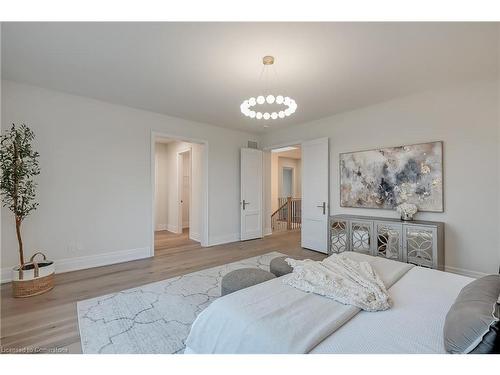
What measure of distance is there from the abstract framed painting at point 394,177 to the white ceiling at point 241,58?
911 mm

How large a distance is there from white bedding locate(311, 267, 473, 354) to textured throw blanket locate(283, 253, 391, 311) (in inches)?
2.7

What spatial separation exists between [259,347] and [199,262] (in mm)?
3007

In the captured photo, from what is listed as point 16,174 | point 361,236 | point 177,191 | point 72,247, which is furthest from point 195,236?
point 361,236

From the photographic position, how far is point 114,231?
12.9ft

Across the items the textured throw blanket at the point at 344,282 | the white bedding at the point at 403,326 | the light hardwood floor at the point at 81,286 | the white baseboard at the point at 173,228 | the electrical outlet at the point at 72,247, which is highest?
the textured throw blanket at the point at 344,282

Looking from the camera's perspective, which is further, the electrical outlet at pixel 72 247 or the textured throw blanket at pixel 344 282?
the electrical outlet at pixel 72 247

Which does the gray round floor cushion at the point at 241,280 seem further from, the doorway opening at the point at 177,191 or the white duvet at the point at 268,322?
the doorway opening at the point at 177,191

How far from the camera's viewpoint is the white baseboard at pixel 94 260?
10.1ft

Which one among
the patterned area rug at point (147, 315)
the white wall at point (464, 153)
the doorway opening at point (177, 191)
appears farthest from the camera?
the doorway opening at point (177, 191)

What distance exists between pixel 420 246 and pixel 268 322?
2918 millimetres

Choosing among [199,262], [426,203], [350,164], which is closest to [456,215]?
[426,203]

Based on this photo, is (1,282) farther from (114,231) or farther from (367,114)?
(367,114)

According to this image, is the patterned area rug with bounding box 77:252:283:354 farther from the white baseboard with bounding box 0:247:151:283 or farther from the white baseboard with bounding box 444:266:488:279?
the white baseboard with bounding box 444:266:488:279

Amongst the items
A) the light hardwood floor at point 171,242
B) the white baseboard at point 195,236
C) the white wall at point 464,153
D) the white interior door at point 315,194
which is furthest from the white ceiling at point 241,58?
the white baseboard at point 195,236
